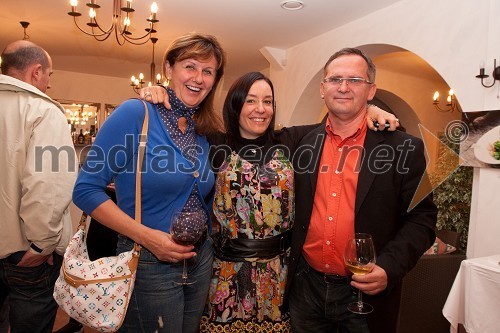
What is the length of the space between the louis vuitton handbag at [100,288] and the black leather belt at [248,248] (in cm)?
49

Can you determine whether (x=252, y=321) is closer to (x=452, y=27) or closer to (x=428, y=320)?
(x=428, y=320)

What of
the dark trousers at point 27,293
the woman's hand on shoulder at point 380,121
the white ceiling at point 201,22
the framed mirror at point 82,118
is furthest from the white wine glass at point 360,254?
the framed mirror at point 82,118

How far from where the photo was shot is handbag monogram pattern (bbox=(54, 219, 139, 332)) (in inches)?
52.6

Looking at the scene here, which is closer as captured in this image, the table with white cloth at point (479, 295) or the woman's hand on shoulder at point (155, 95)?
the woman's hand on shoulder at point (155, 95)

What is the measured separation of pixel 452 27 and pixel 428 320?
95.7 inches

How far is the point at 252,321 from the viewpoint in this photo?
1769 millimetres

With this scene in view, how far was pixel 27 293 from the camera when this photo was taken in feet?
6.29

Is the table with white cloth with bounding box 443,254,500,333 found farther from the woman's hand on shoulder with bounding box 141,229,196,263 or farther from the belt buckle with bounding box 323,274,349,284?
the woman's hand on shoulder with bounding box 141,229,196,263

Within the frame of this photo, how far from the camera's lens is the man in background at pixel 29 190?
70.7 inches

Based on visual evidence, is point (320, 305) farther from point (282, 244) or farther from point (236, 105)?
point (236, 105)

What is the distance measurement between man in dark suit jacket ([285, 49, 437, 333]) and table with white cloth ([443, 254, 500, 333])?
1218 millimetres

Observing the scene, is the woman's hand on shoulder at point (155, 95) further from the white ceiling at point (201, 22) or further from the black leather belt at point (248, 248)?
the white ceiling at point (201, 22)

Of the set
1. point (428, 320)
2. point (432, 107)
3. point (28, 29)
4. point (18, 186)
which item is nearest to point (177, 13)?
point (28, 29)

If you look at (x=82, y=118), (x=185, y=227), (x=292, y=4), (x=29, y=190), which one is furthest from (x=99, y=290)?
(x=82, y=118)
